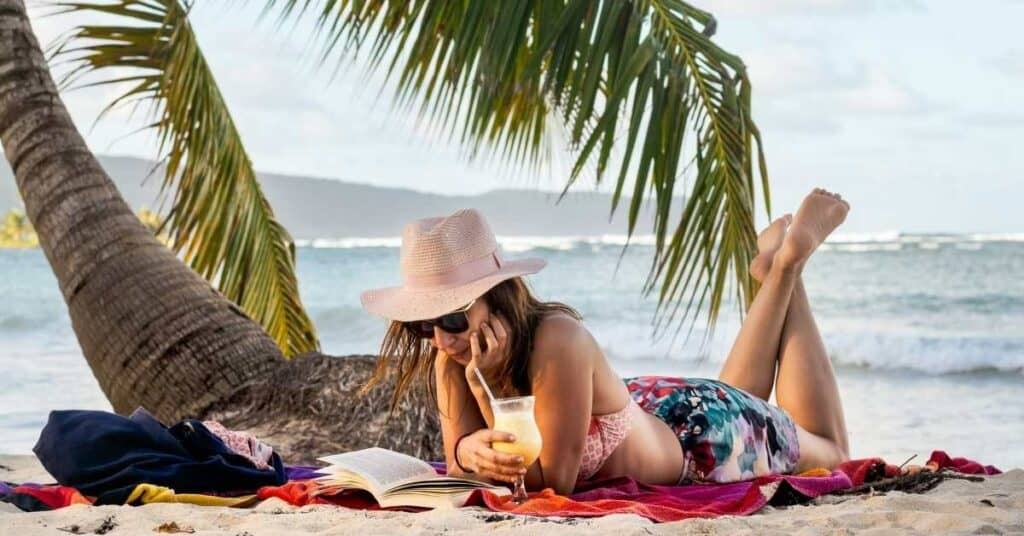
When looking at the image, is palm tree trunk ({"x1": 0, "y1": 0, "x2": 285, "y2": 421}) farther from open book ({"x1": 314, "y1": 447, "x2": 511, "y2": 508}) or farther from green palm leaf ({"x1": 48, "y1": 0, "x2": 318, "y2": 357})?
open book ({"x1": 314, "y1": 447, "x2": 511, "y2": 508})

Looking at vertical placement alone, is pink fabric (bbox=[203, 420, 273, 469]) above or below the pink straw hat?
below

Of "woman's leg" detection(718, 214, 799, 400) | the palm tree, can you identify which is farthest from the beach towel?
the palm tree

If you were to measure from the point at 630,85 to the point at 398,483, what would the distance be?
214 centimetres

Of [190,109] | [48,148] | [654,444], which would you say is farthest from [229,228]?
[654,444]

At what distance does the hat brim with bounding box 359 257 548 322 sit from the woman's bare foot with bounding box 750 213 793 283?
1.17 meters

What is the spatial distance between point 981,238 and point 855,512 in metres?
31.5

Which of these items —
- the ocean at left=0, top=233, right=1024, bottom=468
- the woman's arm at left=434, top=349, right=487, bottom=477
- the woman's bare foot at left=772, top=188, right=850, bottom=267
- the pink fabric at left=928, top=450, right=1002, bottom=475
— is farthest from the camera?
the ocean at left=0, top=233, right=1024, bottom=468

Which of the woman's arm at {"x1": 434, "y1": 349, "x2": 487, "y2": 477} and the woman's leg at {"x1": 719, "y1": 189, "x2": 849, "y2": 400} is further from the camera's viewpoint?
the woman's leg at {"x1": 719, "y1": 189, "x2": 849, "y2": 400}

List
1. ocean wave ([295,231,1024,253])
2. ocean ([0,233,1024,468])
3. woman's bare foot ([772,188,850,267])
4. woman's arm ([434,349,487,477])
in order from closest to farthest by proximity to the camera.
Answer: woman's arm ([434,349,487,477])
woman's bare foot ([772,188,850,267])
ocean ([0,233,1024,468])
ocean wave ([295,231,1024,253])

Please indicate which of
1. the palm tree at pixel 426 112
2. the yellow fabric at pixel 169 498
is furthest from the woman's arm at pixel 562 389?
the palm tree at pixel 426 112

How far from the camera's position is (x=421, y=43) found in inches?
209

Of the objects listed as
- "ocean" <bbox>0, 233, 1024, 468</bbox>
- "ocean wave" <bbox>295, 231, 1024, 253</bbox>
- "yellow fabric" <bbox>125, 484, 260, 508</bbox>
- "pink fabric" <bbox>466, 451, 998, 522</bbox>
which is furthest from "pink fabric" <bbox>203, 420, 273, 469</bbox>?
"ocean wave" <bbox>295, 231, 1024, 253</bbox>

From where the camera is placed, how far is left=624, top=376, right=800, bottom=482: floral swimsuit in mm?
3766

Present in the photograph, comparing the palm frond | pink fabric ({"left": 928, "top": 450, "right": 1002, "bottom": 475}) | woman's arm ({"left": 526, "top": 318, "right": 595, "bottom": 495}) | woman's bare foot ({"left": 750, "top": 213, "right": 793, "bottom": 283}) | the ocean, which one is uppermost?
the palm frond
